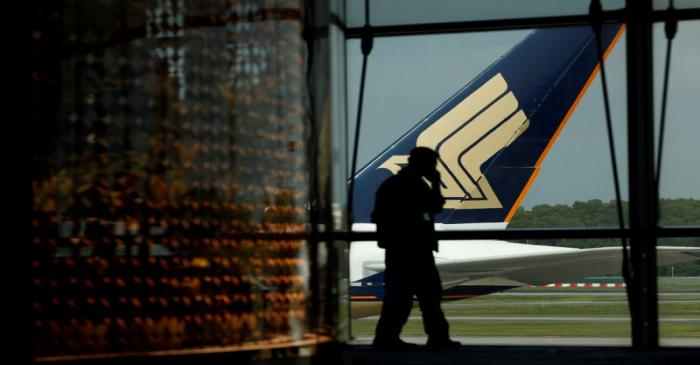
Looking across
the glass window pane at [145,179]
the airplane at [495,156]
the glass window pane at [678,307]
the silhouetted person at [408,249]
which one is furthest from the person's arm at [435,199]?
the airplane at [495,156]

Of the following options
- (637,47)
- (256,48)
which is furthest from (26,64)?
(637,47)

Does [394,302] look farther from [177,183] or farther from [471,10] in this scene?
[177,183]

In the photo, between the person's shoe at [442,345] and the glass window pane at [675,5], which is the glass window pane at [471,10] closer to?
the glass window pane at [675,5]

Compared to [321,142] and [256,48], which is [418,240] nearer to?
[321,142]

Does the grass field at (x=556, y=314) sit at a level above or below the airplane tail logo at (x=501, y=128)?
below

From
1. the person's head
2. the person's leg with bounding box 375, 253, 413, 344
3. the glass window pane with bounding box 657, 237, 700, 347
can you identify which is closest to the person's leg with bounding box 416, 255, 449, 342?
the person's leg with bounding box 375, 253, 413, 344

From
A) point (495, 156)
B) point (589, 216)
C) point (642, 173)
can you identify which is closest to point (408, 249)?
point (642, 173)

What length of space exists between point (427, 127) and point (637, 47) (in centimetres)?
1273

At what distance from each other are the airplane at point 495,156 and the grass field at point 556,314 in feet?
3.93

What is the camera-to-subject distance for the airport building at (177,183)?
124 inches

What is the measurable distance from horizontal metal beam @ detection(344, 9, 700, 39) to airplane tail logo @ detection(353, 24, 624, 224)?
10112mm

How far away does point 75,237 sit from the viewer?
3.16 metres

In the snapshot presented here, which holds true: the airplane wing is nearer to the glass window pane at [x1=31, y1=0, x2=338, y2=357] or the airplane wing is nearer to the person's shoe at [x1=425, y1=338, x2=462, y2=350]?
the person's shoe at [x1=425, y1=338, x2=462, y2=350]

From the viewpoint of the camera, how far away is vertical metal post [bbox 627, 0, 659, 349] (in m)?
6.23
